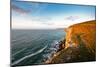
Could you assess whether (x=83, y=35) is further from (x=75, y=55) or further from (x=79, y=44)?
(x=75, y=55)

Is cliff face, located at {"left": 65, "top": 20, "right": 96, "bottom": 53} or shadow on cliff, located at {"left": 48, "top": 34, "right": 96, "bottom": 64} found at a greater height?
cliff face, located at {"left": 65, "top": 20, "right": 96, "bottom": 53}

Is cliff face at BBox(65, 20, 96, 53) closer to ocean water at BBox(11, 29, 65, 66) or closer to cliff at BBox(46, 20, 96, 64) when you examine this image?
cliff at BBox(46, 20, 96, 64)

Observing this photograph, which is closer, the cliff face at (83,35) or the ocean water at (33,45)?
the ocean water at (33,45)

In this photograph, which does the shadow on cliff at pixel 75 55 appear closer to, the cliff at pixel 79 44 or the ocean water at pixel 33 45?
the cliff at pixel 79 44

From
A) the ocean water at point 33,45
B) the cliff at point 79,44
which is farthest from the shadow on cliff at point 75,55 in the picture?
the ocean water at point 33,45

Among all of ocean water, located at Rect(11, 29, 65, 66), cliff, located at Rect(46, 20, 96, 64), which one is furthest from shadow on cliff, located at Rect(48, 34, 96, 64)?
ocean water, located at Rect(11, 29, 65, 66)

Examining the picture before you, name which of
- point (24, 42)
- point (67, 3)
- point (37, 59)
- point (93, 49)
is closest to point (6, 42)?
point (24, 42)
